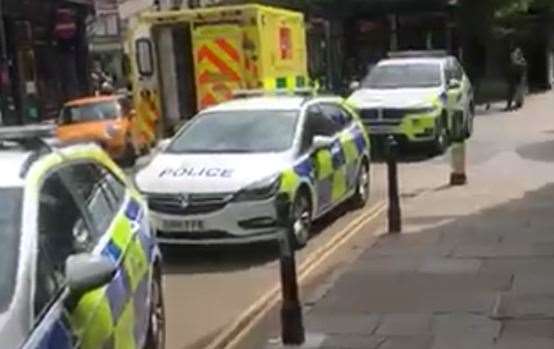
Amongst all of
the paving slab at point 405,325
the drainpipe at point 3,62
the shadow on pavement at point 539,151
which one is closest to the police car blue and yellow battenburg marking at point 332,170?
the paving slab at point 405,325

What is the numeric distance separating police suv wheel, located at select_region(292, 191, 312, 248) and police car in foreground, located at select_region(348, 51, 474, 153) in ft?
29.2

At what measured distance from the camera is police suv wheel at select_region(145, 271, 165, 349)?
23.0 feet

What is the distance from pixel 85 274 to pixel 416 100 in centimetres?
1698

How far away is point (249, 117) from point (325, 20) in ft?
88.1

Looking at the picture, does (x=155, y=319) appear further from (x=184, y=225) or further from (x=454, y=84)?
(x=454, y=84)

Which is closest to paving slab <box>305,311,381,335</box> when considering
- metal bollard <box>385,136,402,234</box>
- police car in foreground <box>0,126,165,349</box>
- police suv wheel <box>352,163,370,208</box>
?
police car in foreground <box>0,126,165,349</box>

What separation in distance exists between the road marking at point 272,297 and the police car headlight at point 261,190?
71 centimetres

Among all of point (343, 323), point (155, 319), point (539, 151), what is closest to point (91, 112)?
point (539, 151)

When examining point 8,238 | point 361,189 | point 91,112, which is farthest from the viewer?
point 91,112

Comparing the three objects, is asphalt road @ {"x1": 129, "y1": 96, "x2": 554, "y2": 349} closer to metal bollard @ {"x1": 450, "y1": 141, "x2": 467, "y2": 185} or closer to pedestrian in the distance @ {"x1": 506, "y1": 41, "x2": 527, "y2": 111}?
metal bollard @ {"x1": 450, "y1": 141, "x2": 467, "y2": 185}

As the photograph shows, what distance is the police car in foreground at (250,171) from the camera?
11.6 m

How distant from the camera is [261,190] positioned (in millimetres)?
11633

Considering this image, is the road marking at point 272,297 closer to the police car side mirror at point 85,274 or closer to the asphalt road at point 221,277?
the asphalt road at point 221,277

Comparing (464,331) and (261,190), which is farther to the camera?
(261,190)
